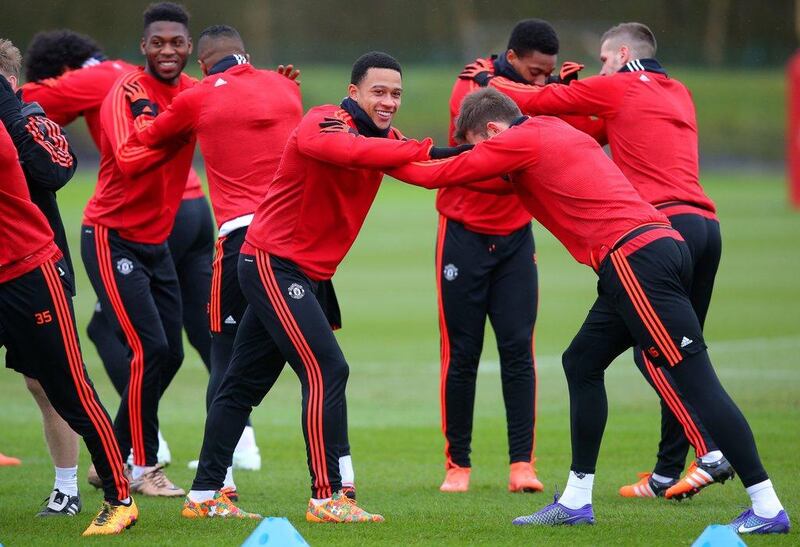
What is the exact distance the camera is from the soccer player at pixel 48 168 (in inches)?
247

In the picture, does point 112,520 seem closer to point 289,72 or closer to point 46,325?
point 46,325

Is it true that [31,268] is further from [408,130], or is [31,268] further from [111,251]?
[408,130]

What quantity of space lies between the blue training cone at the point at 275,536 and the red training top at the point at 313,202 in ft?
5.57

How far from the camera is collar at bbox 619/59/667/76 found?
7496mm

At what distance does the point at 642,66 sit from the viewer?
24.7ft

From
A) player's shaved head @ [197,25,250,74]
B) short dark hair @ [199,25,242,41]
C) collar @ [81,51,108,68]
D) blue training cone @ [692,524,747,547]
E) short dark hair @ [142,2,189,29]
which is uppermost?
short dark hair @ [142,2,189,29]

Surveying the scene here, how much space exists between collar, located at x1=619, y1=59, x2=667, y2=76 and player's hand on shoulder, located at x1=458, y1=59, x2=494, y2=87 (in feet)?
2.83

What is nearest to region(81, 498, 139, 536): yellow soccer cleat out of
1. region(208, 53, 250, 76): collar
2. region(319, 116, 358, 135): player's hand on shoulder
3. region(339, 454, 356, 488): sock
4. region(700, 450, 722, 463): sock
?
region(339, 454, 356, 488): sock

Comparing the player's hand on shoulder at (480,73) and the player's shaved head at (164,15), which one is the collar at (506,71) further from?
the player's shaved head at (164,15)

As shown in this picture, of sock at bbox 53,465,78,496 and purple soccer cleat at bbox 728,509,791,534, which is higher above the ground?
purple soccer cleat at bbox 728,509,791,534

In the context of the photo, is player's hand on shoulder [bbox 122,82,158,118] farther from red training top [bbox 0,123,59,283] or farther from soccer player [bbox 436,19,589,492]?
soccer player [bbox 436,19,589,492]

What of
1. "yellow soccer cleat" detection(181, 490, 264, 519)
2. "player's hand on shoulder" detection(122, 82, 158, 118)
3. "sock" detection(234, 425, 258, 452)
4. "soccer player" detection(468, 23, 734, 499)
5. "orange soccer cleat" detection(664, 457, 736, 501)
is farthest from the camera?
"sock" detection(234, 425, 258, 452)

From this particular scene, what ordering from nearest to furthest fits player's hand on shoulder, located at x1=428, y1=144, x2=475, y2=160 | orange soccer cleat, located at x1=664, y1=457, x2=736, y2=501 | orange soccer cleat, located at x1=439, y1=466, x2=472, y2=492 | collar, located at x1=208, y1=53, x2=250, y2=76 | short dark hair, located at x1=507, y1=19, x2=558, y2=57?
player's hand on shoulder, located at x1=428, y1=144, x2=475, y2=160 → orange soccer cleat, located at x1=664, y1=457, x2=736, y2=501 → collar, located at x1=208, y1=53, x2=250, y2=76 → orange soccer cleat, located at x1=439, y1=466, x2=472, y2=492 → short dark hair, located at x1=507, y1=19, x2=558, y2=57

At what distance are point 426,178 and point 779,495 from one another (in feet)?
9.31
